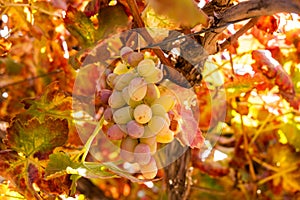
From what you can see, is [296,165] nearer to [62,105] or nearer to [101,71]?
[101,71]

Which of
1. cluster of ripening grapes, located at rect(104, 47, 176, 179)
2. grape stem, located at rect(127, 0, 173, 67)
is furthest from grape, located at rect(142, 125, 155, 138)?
grape stem, located at rect(127, 0, 173, 67)

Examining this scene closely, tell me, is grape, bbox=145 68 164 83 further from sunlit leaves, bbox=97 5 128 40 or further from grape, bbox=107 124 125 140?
sunlit leaves, bbox=97 5 128 40

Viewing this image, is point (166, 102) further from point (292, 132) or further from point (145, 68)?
point (292, 132)

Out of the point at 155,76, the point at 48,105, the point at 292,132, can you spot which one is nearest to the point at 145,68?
the point at 155,76

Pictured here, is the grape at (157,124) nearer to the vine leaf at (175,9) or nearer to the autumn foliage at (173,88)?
the autumn foliage at (173,88)

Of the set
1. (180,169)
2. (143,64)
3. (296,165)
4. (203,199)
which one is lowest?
(203,199)

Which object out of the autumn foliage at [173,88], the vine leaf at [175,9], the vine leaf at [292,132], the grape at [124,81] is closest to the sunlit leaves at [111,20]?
the autumn foliage at [173,88]

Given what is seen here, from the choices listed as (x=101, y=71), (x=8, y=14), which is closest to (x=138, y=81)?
(x=101, y=71)
